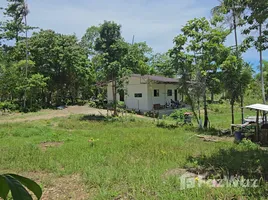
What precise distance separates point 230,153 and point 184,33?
8417mm

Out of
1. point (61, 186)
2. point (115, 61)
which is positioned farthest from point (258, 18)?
point (115, 61)

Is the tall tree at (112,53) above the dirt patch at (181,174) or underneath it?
above

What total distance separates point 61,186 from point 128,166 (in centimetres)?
157

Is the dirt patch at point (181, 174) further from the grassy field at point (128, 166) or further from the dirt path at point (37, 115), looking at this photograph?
the dirt path at point (37, 115)

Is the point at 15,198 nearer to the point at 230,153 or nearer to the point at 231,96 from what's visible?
the point at 230,153

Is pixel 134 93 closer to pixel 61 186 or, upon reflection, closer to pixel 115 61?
pixel 115 61

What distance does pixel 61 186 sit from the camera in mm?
4266

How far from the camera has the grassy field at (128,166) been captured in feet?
12.3

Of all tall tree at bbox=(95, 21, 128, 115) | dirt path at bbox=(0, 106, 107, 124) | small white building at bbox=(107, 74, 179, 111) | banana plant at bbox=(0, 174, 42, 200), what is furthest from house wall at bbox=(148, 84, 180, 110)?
banana plant at bbox=(0, 174, 42, 200)

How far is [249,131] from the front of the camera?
29.8 feet

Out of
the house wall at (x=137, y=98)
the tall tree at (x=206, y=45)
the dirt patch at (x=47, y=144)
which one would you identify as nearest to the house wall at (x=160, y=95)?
the house wall at (x=137, y=98)

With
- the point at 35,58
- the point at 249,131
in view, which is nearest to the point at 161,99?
the point at 249,131

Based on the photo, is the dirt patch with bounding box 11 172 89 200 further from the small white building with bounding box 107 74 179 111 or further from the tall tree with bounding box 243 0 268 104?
the small white building with bounding box 107 74 179 111

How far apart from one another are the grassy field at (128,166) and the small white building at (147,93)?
1082cm
